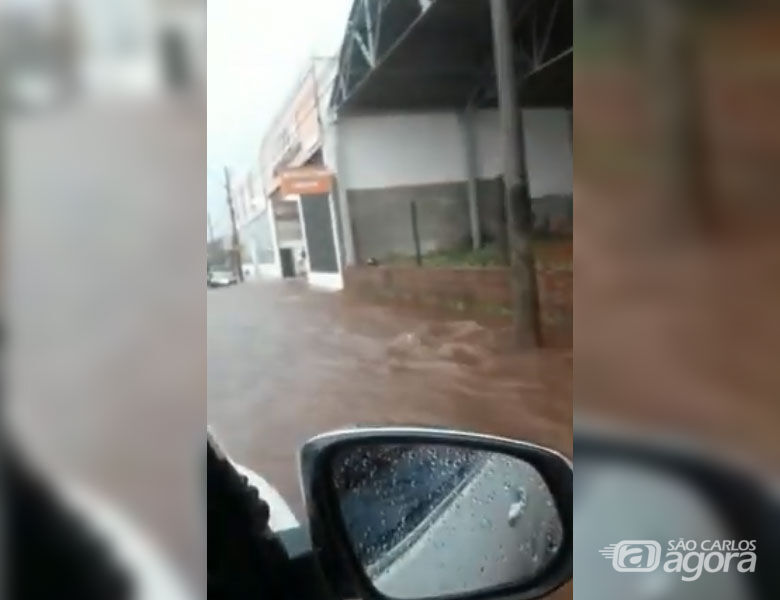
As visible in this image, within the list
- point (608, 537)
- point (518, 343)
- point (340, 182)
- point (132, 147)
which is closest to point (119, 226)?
point (132, 147)

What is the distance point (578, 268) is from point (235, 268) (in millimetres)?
423

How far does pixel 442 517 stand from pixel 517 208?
16.1 inches

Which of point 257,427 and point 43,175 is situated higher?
point 43,175

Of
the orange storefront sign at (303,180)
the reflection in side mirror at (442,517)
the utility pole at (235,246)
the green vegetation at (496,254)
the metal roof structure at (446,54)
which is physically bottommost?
the reflection in side mirror at (442,517)

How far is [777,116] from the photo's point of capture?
3.23ft

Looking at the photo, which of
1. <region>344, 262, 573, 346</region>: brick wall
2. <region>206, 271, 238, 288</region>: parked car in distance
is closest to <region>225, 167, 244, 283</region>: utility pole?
<region>206, 271, 238, 288</region>: parked car in distance

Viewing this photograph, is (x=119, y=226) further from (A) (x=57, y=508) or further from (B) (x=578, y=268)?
(B) (x=578, y=268)

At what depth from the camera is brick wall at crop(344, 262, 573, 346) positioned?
959mm

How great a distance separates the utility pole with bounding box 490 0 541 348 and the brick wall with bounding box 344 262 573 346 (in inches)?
0.5

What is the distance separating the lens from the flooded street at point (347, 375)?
0.90m

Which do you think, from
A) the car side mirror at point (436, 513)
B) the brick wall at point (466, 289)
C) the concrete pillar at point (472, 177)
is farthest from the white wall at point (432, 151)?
the car side mirror at point (436, 513)

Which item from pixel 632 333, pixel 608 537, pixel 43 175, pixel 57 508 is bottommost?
pixel 608 537

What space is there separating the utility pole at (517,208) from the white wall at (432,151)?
0.04 ft

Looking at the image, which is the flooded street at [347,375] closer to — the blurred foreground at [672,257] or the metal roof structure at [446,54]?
the blurred foreground at [672,257]
